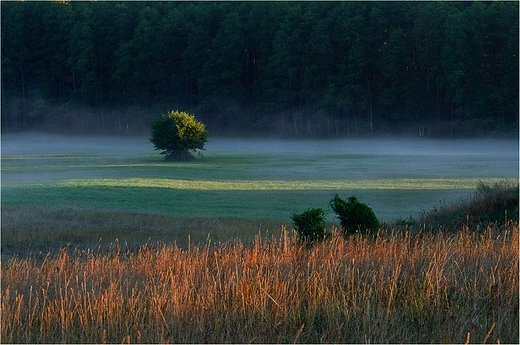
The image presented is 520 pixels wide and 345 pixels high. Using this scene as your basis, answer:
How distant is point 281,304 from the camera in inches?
223

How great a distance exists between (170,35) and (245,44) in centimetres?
792

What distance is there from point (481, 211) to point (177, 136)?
31685 mm

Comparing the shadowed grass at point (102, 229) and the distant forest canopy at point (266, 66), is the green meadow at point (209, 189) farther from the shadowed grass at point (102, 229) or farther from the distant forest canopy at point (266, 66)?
the distant forest canopy at point (266, 66)

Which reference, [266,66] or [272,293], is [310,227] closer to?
[272,293]

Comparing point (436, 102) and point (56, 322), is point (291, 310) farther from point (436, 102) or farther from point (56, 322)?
point (436, 102)

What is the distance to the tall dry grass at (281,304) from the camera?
17.3ft

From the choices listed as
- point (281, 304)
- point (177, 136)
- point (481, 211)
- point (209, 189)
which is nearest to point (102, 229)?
point (481, 211)

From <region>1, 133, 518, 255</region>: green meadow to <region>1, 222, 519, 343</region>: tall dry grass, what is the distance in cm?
788

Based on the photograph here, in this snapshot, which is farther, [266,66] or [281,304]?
[266,66]

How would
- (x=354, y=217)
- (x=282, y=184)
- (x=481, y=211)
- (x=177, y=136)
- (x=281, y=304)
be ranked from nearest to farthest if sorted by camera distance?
(x=281, y=304) < (x=354, y=217) < (x=481, y=211) < (x=282, y=184) < (x=177, y=136)

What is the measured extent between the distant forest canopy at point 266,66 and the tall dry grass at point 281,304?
58.5 meters

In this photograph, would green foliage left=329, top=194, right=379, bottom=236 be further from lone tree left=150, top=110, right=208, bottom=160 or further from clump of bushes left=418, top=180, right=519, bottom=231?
lone tree left=150, top=110, right=208, bottom=160

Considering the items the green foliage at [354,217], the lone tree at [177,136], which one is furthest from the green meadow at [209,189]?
the green foliage at [354,217]

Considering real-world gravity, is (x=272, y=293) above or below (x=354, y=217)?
above
